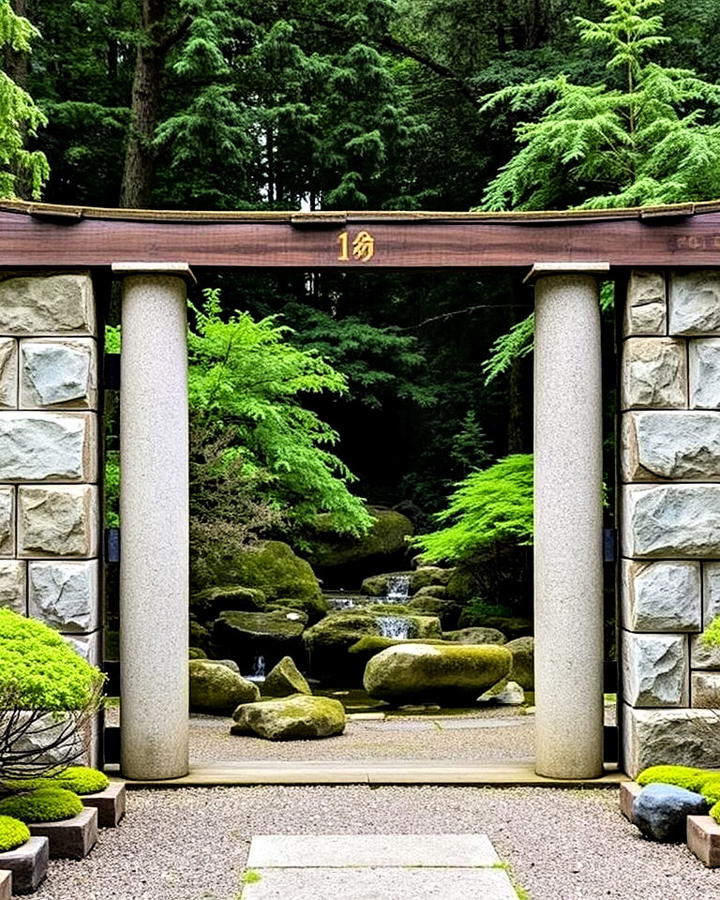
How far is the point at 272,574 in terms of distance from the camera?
1448cm

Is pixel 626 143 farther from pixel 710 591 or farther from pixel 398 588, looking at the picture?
pixel 398 588

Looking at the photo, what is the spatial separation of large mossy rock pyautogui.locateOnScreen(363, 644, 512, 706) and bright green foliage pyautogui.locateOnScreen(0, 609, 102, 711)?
17.4 ft

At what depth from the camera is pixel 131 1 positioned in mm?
18000

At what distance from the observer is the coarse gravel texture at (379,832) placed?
14.9ft

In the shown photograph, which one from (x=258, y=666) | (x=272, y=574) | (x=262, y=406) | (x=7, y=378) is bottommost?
(x=258, y=666)

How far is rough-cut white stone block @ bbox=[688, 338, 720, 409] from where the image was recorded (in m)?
6.38

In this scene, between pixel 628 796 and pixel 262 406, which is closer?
pixel 628 796

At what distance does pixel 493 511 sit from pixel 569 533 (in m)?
6.52

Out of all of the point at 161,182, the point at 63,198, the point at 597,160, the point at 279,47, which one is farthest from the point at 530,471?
the point at 63,198

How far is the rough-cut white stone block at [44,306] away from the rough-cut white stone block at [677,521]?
10.4 feet

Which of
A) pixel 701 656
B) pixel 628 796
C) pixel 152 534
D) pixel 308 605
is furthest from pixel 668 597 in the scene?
pixel 308 605

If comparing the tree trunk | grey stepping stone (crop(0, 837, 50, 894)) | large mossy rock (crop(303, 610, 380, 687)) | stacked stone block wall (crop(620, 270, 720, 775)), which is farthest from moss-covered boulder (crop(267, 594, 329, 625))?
grey stepping stone (crop(0, 837, 50, 894))

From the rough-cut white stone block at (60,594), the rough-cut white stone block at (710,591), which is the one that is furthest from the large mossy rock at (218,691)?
the rough-cut white stone block at (710,591)

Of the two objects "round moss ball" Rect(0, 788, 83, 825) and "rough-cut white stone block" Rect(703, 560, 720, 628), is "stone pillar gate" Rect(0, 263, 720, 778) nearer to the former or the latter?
"rough-cut white stone block" Rect(703, 560, 720, 628)
